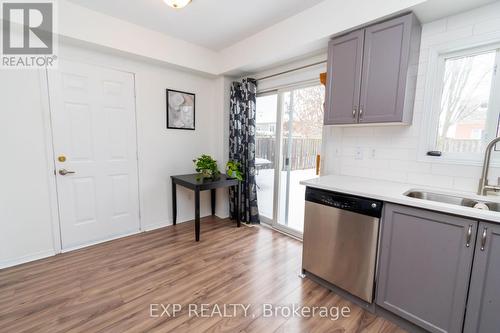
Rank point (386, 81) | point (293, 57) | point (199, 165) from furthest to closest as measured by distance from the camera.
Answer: point (199, 165)
point (293, 57)
point (386, 81)

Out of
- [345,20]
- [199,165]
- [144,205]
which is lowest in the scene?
[144,205]

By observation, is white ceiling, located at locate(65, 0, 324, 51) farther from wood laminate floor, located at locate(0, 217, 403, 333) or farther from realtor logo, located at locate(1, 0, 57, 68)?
wood laminate floor, located at locate(0, 217, 403, 333)

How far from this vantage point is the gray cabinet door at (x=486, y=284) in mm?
1236

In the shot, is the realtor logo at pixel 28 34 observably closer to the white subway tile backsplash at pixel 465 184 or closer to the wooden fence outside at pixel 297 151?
the wooden fence outside at pixel 297 151

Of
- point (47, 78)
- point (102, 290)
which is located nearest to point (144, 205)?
point (102, 290)

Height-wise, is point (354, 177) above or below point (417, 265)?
above

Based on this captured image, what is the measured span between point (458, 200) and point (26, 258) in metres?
4.09

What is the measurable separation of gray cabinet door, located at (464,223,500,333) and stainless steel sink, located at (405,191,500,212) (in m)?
0.40

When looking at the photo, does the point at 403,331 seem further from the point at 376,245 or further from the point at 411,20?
the point at 411,20

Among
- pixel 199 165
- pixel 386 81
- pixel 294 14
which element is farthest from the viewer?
pixel 199 165

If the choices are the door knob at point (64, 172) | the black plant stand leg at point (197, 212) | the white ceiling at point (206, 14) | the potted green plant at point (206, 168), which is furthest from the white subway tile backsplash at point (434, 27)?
the door knob at point (64, 172)

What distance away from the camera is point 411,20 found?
1.69 meters

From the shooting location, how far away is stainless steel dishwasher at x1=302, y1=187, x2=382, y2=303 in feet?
5.57

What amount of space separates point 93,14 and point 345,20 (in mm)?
2546
